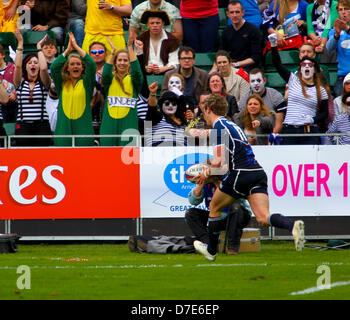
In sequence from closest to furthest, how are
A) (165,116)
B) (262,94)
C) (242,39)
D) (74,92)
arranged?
1. (74,92)
2. (165,116)
3. (262,94)
4. (242,39)

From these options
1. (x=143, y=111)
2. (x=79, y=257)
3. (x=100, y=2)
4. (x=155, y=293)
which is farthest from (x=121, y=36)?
(x=155, y=293)

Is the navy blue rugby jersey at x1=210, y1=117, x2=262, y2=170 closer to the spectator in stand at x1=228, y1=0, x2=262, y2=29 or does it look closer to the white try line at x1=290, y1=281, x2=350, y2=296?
the white try line at x1=290, y1=281, x2=350, y2=296

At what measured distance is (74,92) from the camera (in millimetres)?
13953

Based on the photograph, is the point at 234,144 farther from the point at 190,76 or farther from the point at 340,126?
the point at 190,76

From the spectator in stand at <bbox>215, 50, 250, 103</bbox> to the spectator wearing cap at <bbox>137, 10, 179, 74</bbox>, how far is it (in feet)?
3.74

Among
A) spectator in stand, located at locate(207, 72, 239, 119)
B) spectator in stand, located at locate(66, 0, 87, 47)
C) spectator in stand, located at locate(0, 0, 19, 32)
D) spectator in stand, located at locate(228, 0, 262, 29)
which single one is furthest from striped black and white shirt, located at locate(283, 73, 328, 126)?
spectator in stand, located at locate(0, 0, 19, 32)

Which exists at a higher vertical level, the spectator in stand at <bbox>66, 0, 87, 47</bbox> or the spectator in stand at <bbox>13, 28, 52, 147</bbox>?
the spectator in stand at <bbox>66, 0, 87, 47</bbox>

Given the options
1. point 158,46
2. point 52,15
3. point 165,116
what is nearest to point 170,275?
point 165,116

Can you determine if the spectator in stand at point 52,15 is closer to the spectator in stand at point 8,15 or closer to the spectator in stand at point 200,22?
the spectator in stand at point 8,15

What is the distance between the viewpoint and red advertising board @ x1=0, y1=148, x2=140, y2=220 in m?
13.5

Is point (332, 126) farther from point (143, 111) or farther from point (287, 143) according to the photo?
point (143, 111)

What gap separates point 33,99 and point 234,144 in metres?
5.23

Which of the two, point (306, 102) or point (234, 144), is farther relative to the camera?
point (306, 102)
